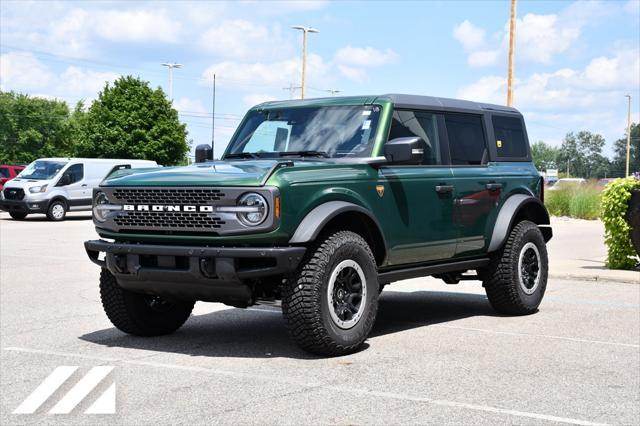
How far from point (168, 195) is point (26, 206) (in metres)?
23.9

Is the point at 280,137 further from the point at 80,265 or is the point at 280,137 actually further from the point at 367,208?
the point at 80,265

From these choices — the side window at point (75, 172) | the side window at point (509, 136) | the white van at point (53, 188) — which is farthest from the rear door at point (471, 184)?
the side window at point (75, 172)

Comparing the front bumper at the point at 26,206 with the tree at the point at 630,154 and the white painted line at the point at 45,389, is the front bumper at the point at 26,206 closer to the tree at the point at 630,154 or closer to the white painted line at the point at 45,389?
the white painted line at the point at 45,389

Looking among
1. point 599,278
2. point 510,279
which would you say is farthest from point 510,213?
point 599,278

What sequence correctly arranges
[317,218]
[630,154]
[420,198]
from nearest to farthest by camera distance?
[317,218] < [420,198] < [630,154]

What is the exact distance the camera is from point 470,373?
21.8 feet

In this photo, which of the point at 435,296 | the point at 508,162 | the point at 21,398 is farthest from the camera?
the point at 435,296

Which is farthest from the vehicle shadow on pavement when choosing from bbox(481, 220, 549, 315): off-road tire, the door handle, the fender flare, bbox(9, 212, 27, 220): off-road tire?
bbox(9, 212, 27, 220): off-road tire

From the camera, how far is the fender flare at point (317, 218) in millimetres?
6977

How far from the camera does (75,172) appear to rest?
31.2 meters

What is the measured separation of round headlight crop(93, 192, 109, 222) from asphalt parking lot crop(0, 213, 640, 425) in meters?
1.02

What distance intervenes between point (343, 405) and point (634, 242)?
9.09 meters

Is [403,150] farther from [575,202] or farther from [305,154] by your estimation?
[575,202]

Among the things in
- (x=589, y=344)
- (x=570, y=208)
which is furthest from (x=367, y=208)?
(x=570, y=208)
